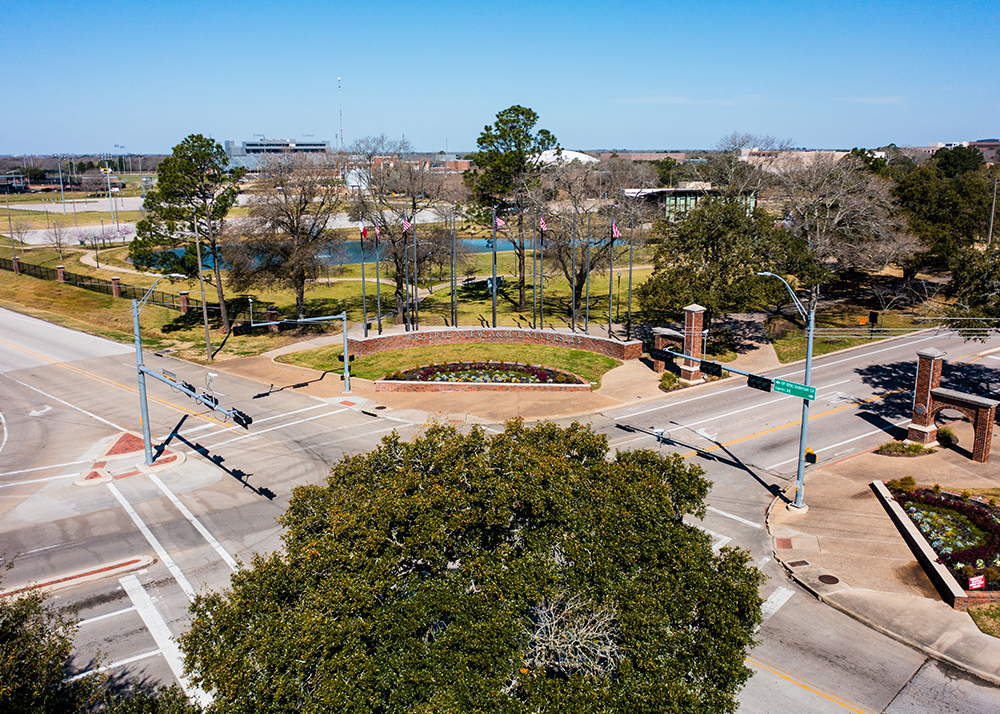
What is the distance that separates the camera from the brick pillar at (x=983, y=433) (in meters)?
29.0

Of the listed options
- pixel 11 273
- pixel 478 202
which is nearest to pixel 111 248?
pixel 11 273

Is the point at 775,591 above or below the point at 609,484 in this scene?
below

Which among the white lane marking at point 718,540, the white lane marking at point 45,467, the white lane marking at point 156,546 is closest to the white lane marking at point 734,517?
the white lane marking at point 718,540

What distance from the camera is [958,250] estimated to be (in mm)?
52281

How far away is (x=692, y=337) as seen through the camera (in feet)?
131

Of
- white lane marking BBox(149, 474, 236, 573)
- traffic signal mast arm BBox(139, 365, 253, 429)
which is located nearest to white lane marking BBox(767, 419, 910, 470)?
traffic signal mast arm BBox(139, 365, 253, 429)

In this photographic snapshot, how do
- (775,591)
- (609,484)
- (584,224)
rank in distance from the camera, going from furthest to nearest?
(584,224)
(775,591)
(609,484)

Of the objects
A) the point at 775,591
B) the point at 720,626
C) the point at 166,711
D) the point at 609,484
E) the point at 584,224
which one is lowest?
the point at 775,591

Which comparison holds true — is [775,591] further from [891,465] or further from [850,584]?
[891,465]

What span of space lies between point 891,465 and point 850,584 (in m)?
10.6

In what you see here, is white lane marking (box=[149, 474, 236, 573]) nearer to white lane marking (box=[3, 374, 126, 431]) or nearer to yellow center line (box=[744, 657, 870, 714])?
white lane marking (box=[3, 374, 126, 431])

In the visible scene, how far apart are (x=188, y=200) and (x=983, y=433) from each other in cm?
4993

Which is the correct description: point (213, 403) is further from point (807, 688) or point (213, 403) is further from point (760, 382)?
point (807, 688)

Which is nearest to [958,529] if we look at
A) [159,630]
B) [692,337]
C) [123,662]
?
[692,337]
